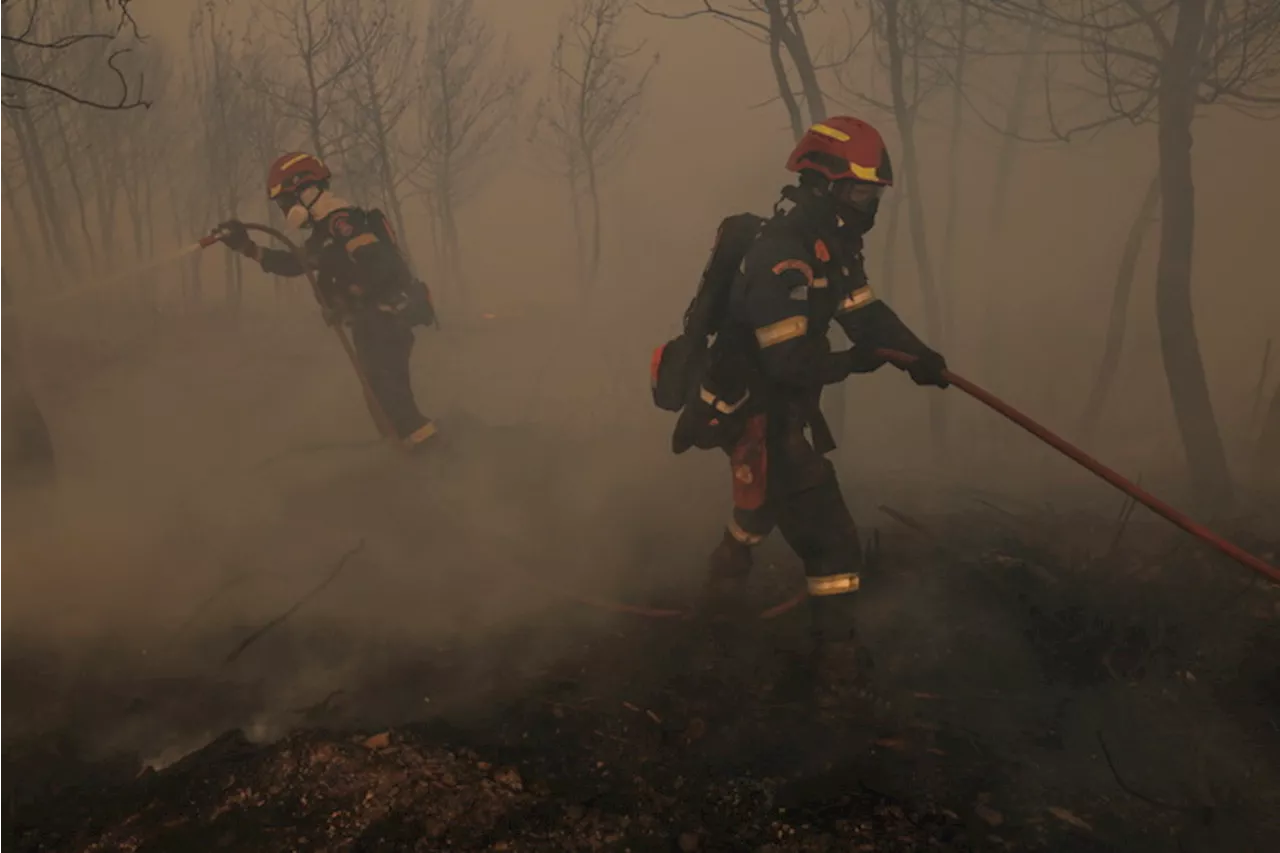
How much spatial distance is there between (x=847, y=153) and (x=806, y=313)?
745mm

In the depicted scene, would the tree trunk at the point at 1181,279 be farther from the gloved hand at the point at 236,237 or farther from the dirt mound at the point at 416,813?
the gloved hand at the point at 236,237

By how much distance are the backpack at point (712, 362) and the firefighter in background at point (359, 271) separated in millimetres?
3331

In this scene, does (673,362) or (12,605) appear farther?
(12,605)

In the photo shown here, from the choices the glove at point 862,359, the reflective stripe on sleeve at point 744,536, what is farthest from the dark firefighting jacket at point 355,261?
the glove at point 862,359

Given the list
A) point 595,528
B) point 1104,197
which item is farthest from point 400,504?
point 1104,197

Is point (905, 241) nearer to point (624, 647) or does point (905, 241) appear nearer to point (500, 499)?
point (500, 499)

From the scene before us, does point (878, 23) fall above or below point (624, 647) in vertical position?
above


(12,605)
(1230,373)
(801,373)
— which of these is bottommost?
(1230,373)

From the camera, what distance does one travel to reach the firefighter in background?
6.26m

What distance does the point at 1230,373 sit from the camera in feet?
42.8

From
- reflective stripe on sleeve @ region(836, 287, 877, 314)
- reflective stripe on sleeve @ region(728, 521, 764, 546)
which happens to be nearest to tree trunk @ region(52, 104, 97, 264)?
reflective stripe on sleeve @ region(728, 521, 764, 546)

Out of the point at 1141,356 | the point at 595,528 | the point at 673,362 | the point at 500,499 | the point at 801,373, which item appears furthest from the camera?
the point at 1141,356

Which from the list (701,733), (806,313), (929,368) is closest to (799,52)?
(806,313)

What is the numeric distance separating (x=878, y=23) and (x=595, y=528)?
6.97 meters
